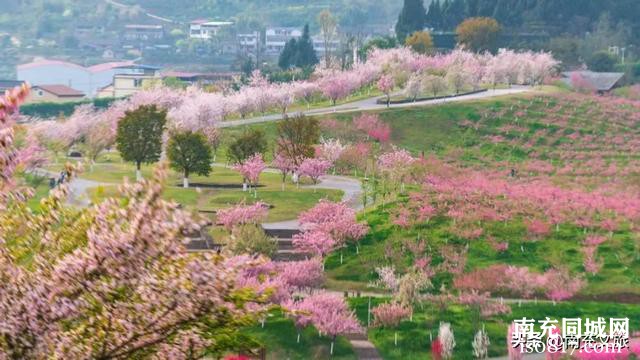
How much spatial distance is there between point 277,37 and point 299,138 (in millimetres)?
131875

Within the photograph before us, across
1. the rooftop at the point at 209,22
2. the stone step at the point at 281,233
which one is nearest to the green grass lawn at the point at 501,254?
the stone step at the point at 281,233

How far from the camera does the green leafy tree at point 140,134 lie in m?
52.4

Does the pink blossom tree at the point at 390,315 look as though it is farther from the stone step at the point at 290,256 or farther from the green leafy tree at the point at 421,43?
the green leafy tree at the point at 421,43

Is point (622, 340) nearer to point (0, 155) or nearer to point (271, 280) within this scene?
point (271, 280)

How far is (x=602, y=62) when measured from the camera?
297 ft

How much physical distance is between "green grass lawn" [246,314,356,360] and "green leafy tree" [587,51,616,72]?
66005mm

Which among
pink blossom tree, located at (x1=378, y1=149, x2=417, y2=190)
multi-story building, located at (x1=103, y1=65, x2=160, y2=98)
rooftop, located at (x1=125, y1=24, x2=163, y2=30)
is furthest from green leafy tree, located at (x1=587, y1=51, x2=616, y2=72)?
rooftop, located at (x1=125, y1=24, x2=163, y2=30)

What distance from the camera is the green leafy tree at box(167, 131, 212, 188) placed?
5019 centimetres

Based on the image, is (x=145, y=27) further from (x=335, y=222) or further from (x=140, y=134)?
(x=335, y=222)

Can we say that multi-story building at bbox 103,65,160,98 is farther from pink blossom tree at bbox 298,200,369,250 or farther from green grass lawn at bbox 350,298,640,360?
green grass lawn at bbox 350,298,640,360

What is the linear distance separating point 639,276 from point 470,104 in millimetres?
35038

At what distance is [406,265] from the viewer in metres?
37.2

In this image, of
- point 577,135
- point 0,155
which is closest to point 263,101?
point 577,135

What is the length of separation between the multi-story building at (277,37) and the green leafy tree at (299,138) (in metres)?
126
